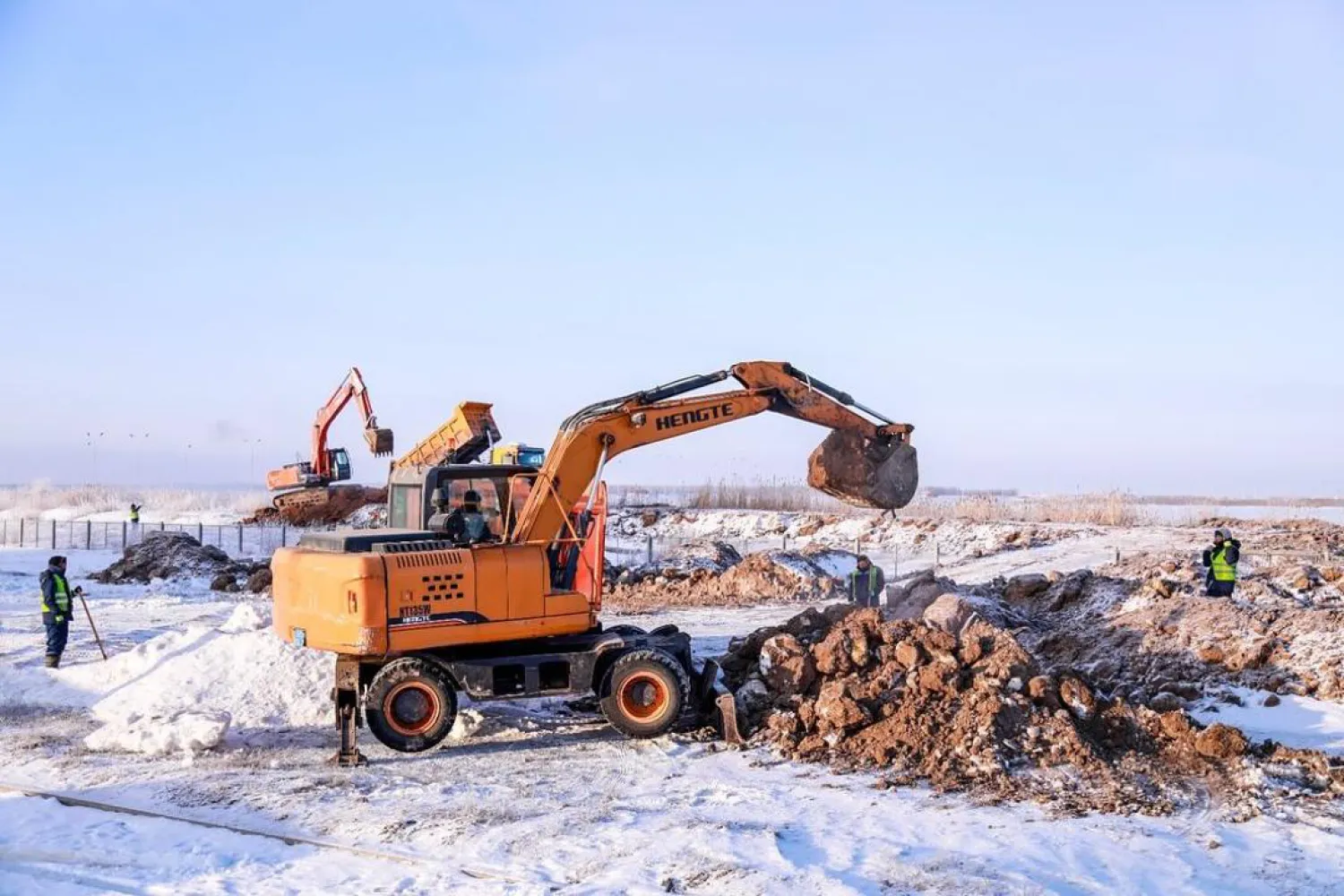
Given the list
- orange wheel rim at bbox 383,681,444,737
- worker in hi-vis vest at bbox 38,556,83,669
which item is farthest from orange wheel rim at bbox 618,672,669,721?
worker in hi-vis vest at bbox 38,556,83,669

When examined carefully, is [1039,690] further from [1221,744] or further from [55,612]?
[55,612]

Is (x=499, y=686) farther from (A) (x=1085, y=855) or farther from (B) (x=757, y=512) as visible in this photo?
(B) (x=757, y=512)

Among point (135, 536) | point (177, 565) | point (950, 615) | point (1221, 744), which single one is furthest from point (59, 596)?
point (135, 536)

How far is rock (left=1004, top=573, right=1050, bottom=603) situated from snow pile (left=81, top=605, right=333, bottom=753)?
Result: 10981mm

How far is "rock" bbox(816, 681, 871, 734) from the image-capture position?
1034 centimetres

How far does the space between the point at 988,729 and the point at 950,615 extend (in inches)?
129

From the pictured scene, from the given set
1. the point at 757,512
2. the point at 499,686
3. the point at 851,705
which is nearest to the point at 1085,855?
the point at 851,705

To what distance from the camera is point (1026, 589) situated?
18.5 m

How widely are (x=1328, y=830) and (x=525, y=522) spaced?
672cm

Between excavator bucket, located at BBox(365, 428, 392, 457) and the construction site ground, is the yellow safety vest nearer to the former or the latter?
the construction site ground

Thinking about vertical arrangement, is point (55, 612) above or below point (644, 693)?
above

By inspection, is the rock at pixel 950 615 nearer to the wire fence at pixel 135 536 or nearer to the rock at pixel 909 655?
the rock at pixel 909 655

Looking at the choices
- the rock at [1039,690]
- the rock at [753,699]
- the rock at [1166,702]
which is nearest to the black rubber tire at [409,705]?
the rock at [753,699]

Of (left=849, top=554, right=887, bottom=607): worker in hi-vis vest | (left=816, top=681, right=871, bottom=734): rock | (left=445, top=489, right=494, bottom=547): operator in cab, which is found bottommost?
(left=816, top=681, right=871, bottom=734): rock
